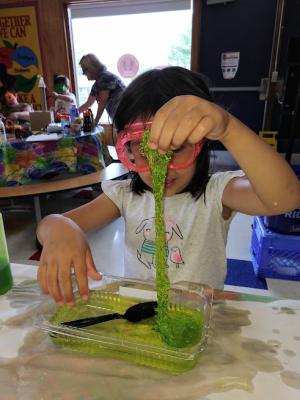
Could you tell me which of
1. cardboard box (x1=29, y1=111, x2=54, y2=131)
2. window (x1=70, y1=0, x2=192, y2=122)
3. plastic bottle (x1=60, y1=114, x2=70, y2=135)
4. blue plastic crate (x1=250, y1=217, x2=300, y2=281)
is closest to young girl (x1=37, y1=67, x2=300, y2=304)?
blue plastic crate (x1=250, y1=217, x2=300, y2=281)

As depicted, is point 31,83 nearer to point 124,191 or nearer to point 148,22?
point 148,22

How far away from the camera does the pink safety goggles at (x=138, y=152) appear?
647mm

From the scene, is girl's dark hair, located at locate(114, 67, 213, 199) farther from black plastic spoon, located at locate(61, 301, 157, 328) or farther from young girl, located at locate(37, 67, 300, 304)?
black plastic spoon, located at locate(61, 301, 157, 328)

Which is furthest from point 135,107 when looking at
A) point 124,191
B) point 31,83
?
point 31,83

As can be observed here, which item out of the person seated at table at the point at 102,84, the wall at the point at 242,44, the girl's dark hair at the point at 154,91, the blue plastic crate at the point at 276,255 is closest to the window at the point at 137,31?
the wall at the point at 242,44

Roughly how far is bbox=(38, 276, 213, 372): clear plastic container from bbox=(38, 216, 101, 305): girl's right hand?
0.12 feet

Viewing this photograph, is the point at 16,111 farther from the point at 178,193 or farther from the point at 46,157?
the point at 178,193

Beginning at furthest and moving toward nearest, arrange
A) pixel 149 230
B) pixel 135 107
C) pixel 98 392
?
pixel 149 230, pixel 135 107, pixel 98 392

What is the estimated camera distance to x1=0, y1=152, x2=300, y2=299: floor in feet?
5.52

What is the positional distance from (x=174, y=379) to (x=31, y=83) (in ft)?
15.4

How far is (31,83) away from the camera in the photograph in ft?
14.3

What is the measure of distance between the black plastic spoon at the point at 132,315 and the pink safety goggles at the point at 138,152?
289 mm

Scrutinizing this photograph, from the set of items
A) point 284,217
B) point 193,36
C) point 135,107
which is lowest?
point 284,217

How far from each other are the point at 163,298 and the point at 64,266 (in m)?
0.18
